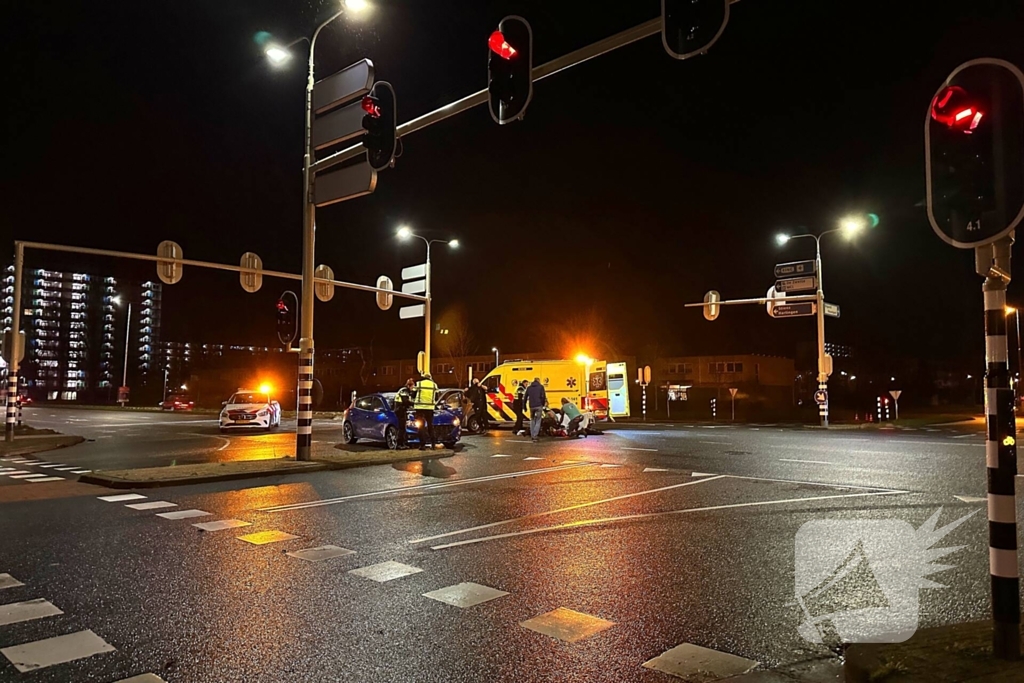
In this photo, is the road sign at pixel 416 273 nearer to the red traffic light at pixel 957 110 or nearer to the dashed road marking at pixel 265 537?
the dashed road marking at pixel 265 537

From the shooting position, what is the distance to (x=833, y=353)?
310 feet

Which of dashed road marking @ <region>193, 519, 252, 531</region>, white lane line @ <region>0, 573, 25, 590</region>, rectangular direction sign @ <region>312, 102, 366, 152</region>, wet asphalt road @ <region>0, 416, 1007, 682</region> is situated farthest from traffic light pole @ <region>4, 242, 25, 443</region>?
white lane line @ <region>0, 573, 25, 590</region>

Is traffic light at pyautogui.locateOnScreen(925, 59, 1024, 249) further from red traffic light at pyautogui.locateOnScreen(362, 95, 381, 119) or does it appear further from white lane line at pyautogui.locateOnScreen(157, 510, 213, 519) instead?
red traffic light at pyautogui.locateOnScreen(362, 95, 381, 119)

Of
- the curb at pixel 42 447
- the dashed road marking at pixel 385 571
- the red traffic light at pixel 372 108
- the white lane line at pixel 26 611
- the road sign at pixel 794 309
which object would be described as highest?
the red traffic light at pixel 372 108

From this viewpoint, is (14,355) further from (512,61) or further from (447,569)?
(447,569)

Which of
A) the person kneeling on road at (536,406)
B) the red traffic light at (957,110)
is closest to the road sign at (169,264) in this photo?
the person kneeling on road at (536,406)

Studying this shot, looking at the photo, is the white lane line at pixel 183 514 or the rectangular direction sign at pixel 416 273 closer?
the white lane line at pixel 183 514

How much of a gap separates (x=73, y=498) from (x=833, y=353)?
98223 mm

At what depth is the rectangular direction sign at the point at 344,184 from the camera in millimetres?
13125

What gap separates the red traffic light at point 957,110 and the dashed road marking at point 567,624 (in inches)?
143

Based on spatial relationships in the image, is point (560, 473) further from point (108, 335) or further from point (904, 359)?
point (108, 335)

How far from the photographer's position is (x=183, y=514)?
342 inches

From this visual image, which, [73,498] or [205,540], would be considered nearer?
[205,540]

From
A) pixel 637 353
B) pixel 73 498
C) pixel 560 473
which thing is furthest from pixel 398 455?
pixel 637 353
